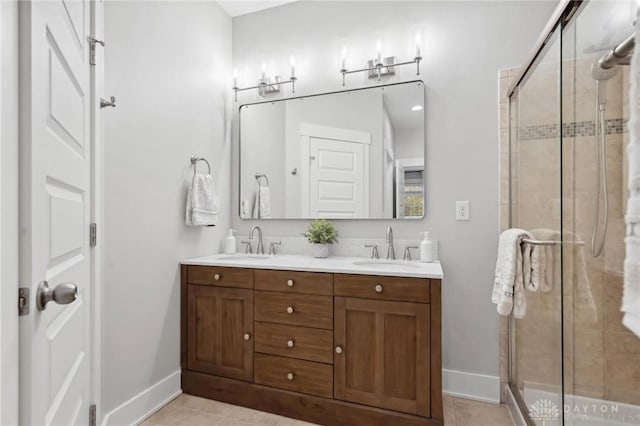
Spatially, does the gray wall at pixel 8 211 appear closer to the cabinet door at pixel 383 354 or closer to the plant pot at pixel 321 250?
the cabinet door at pixel 383 354

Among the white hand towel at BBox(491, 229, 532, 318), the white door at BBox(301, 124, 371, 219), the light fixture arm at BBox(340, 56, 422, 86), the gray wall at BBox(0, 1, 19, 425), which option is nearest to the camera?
the gray wall at BBox(0, 1, 19, 425)

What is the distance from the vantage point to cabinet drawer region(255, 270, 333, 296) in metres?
1.92

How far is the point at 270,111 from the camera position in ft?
8.89

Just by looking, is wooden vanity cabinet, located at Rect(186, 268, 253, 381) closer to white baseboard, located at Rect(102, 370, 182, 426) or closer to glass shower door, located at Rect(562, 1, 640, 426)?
white baseboard, located at Rect(102, 370, 182, 426)

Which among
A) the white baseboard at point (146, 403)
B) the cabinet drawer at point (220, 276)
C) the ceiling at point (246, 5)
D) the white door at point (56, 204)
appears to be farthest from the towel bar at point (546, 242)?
the ceiling at point (246, 5)

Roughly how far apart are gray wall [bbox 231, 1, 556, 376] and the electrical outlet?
30 millimetres

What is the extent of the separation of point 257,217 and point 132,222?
991 mm

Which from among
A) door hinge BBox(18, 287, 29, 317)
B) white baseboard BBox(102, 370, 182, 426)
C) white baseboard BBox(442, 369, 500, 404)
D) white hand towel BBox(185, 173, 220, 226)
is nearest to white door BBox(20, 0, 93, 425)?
door hinge BBox(18, 287, 29, 317)

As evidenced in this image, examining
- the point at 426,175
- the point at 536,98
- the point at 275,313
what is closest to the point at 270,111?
the point at 426,175

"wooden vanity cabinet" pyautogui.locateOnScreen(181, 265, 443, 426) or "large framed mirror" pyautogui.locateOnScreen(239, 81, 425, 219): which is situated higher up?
"large framed mirror" pyautogui.locateOnScreen(239, 81, 425, 219)

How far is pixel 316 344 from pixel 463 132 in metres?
1.58

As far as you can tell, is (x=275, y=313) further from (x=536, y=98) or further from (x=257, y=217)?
(x=536, y=98)

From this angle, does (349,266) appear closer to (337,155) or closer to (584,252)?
(337,155)

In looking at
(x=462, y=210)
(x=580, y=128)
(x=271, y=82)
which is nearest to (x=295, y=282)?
(x=462, y=210)
